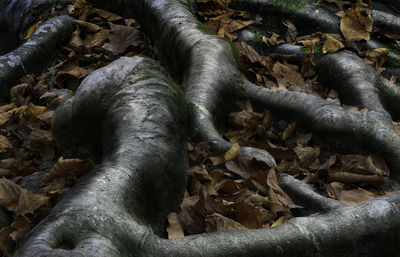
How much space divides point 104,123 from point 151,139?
18.1 inches

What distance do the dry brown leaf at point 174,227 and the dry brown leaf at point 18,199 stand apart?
67 centimetres

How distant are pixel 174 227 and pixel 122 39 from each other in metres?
3.09

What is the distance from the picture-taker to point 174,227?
2.24 m

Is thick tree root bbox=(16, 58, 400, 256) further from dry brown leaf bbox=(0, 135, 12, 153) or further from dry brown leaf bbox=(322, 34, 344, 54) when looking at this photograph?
dry brown leaf bbox=(322, 34, 344, 54)

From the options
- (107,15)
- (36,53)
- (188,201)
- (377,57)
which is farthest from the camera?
(107,15)

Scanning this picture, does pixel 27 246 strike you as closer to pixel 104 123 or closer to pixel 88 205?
pixel 88 205

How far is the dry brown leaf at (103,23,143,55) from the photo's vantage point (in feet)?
15.2

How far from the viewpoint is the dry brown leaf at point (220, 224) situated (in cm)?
216

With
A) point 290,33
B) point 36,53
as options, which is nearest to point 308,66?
point 290,33

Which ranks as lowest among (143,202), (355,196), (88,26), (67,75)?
(67,75)

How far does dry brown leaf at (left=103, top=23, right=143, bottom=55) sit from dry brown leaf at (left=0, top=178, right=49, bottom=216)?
2.56 meters

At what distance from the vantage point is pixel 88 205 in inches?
68.6

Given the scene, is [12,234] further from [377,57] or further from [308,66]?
[377,57]

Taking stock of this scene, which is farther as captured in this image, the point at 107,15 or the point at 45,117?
the point at 107,15
